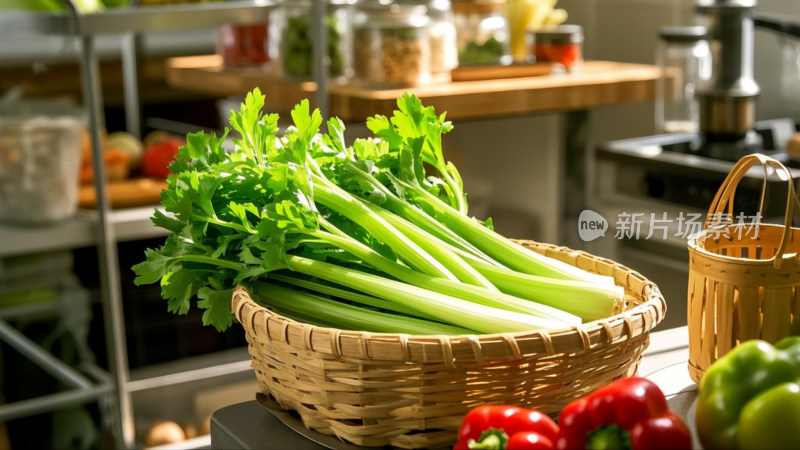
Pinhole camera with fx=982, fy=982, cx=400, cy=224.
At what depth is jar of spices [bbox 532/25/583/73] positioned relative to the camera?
8.46 feet

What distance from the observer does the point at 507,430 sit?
679mm

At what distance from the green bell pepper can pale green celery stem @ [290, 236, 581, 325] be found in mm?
177

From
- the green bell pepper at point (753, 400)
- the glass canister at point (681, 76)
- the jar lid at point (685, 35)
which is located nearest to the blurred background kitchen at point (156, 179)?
the glass canister at point (681, 76)

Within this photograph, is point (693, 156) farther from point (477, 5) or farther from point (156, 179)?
point (156, 179)

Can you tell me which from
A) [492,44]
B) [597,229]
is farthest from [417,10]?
[597,229]

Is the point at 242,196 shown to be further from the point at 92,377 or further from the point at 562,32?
the point at 562,32

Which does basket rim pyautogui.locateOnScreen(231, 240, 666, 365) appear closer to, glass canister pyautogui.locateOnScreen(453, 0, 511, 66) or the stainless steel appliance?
the stainless steel appliance

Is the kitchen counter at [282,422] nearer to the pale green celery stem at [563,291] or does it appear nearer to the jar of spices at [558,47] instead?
the pale green celery stem at [563,291]

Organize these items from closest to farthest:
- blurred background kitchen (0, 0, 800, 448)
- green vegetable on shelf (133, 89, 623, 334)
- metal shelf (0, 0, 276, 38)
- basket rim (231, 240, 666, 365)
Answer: basket rim (231, 240, 666, 365) → green vegetable on shelf (133, 89, 623, 334) → metal shelf (0, 0, 276, 38) → blurred background kitchen (0, 0, 800, 448)

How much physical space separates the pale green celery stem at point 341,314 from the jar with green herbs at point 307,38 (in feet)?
4.83

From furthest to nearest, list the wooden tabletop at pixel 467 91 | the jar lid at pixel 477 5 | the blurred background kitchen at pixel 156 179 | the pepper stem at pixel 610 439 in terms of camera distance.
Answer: the jar lid at pixel 477 5
the wooden tabletop at pixel 467 91
the blurred background kitchen at pixel 156 179
the pepper stem at pixel 610 439

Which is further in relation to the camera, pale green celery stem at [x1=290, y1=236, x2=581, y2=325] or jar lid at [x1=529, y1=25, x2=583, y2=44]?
jar lid at [x1=529, y1=25, x2=583, y2=44]

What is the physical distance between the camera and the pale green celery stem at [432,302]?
2.75ft

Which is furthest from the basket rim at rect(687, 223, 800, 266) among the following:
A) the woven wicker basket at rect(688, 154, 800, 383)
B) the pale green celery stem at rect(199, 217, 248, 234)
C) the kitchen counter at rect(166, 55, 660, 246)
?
the kitchen counter at rect(166, 55, 660, 246)
